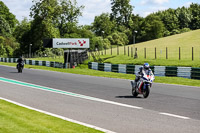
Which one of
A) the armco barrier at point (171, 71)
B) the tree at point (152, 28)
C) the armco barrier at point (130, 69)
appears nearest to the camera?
the armco barrier at point (171, 71)

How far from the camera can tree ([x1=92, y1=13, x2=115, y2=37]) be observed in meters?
121

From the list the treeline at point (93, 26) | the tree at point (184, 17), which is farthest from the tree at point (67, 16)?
the tree at point (184, 17)

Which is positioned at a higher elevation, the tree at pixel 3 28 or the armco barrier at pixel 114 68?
the tree at pixel 3 28

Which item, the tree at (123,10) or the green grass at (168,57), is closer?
the green grass at (168,57)

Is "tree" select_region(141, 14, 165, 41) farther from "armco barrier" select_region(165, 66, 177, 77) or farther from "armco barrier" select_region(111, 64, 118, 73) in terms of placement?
"armco barrier" select_region(165, 66, 177, 77)

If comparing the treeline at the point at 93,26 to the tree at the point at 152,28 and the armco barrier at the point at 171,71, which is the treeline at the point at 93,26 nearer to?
the tree at the point at 152,28

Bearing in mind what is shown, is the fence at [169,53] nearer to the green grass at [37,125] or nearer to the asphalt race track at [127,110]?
the asphalt race track at [127,110]

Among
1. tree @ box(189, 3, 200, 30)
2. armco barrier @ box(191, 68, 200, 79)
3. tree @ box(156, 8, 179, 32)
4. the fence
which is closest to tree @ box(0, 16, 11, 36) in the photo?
tree @ box(156, 8, 179, 32)

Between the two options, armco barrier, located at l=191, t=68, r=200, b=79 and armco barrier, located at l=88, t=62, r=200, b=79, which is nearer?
armco barrier, located at l=191, t=68, r=200, b=79

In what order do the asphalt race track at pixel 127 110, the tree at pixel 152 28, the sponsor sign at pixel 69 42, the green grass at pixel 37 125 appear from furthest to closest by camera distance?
the tree at pixel 152 28
the sponsor sign at pixel 69 42
the asphalt race track at pixel 127 110
the green grass at pixel 37 125

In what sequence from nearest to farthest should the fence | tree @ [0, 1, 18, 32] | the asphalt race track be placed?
the asphalt race track, the fence, tree @ [0, 1, 18, 32]

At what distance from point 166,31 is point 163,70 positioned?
89.2 metres

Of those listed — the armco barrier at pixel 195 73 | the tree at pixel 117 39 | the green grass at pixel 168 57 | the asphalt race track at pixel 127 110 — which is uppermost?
the tree at pixel 117 39

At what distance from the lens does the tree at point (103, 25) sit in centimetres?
12088
